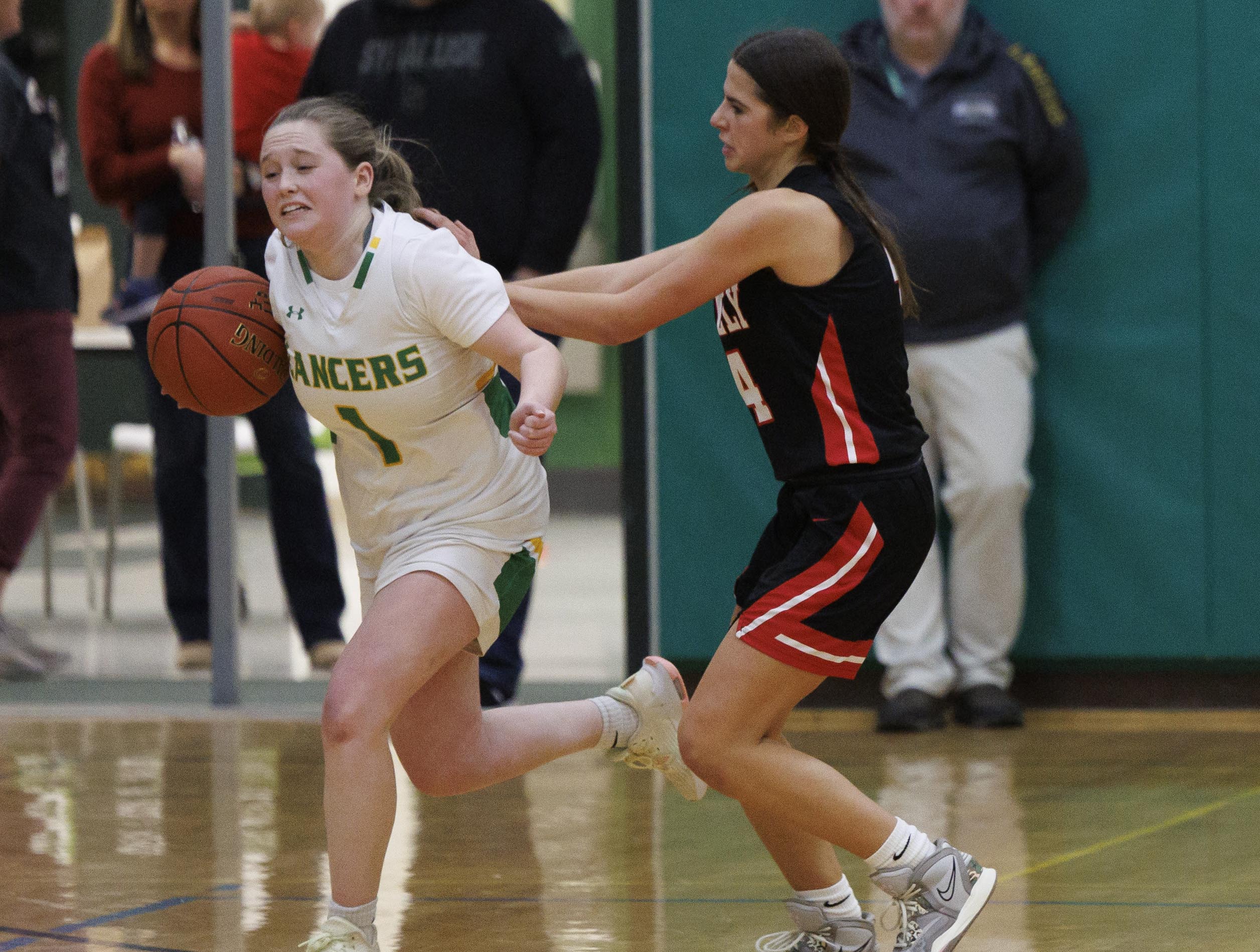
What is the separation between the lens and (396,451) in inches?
126

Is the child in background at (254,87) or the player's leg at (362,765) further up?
the child in background at (254,87)

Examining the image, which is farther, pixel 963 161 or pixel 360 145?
pixel 963 161

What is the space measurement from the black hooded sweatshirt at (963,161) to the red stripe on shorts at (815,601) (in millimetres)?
2348

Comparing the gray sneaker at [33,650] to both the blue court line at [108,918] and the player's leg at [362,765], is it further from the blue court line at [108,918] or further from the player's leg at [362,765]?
the player's leg at [362,765]

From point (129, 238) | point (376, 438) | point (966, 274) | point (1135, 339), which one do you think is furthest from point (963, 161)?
point (129, 238)

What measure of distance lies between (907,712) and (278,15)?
3101 millimetres

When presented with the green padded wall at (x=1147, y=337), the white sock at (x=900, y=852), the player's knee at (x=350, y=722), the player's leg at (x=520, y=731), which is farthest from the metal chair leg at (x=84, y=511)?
the white sock at (x=900, y=852)

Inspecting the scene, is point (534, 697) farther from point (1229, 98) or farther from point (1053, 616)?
point (1229, 98)

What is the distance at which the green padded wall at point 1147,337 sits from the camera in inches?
211

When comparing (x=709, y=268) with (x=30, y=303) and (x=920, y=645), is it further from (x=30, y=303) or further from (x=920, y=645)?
(x=30, y=303)

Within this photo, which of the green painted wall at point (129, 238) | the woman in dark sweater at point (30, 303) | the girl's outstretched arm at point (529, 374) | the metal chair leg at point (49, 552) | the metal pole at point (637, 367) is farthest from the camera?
the metal chair leg at point (49, 552)

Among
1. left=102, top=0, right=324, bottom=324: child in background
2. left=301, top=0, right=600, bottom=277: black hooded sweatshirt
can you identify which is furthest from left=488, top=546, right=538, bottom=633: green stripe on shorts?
left=102, top=0, right=324, bottom=324: child in background

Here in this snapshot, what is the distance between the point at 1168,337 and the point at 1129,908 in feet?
Answer: 7.99

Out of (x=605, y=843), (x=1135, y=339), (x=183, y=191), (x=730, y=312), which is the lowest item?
(x=605, y=843)
